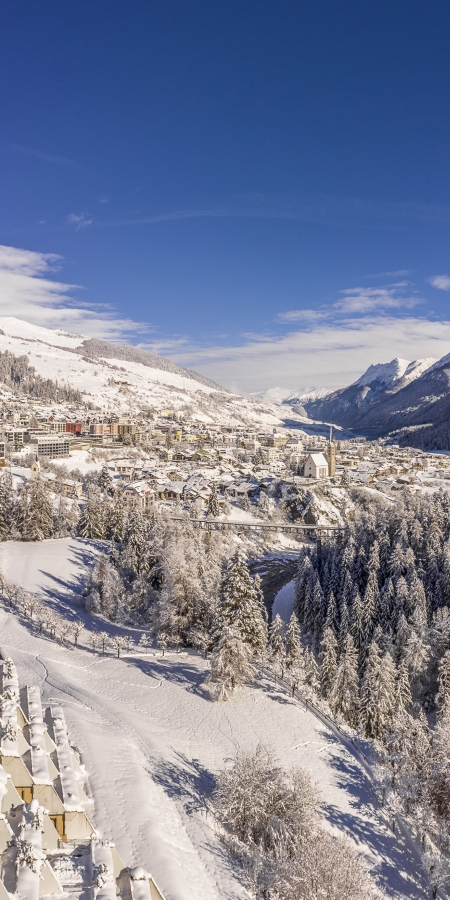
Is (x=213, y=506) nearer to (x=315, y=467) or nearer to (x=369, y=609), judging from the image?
(x=315, y=467)

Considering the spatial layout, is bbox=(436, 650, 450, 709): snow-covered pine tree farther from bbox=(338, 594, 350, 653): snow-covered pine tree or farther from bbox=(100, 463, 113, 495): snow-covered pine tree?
bbox=(100, 463, 113, 495): snow-covered pine tree

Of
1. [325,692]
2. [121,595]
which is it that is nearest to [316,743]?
[325,692]

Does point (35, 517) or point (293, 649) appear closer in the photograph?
point (293, 649)

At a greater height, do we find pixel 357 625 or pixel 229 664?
pixel 229 664

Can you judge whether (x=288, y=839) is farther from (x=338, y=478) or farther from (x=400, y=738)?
(x=338, y=478)

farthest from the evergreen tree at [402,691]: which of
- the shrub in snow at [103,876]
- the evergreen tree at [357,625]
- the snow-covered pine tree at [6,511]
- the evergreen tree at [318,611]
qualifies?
the snow-covered pine tree at [6,511]

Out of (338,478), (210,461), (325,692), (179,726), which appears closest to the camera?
(179,726)

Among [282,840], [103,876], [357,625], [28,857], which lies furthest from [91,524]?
[28,857]

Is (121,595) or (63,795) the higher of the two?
(63,795)
